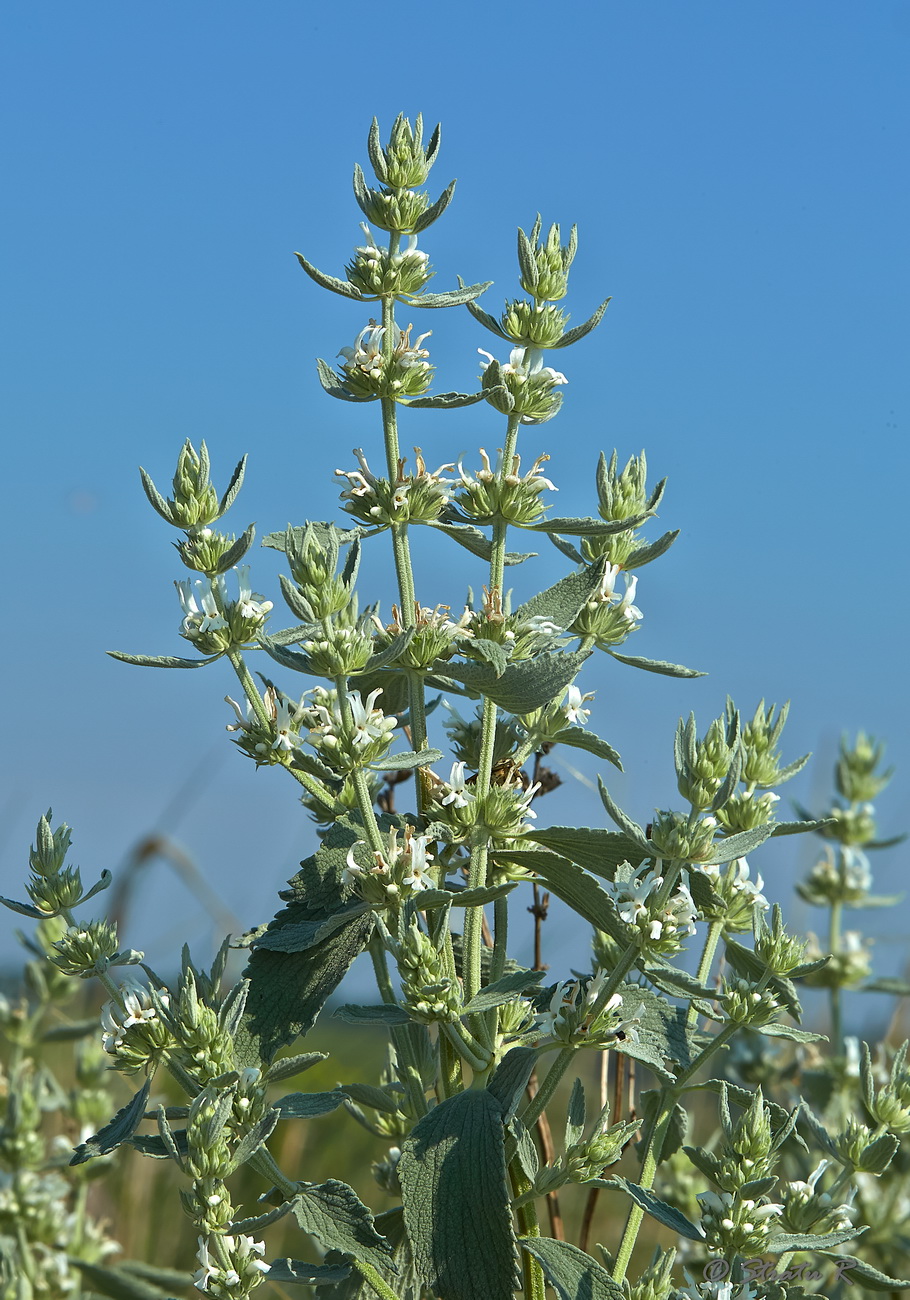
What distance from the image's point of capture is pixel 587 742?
1.92m

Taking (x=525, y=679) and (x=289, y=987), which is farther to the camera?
(x=289, y=987)

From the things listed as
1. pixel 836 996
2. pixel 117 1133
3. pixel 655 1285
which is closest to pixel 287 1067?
pixel 117 1133

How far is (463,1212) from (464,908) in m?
0.42

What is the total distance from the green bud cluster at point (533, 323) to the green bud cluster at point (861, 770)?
1.58m

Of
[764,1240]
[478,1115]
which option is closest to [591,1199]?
[764,1240]

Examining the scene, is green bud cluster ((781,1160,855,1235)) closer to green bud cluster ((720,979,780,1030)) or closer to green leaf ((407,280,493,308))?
green bud cluster ((720,979,780,1030))

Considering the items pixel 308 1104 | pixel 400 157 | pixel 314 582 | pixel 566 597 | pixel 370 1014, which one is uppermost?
pixel 400 157

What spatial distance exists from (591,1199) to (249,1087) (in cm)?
102

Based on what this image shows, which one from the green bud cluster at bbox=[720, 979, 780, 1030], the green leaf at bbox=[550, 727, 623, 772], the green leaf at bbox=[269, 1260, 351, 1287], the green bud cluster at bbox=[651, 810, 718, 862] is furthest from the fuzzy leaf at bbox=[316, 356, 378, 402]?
the green leaf at bbox=[269, 1260, 351, 1287]

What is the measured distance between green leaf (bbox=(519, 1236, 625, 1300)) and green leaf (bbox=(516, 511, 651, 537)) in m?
1.00

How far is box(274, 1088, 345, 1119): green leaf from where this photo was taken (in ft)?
5.73

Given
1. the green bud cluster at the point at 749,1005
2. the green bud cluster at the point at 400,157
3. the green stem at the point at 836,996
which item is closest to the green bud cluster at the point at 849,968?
the green stem at the point at 836,996

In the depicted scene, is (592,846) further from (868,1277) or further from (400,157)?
(400,157)

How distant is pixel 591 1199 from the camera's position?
2.39m
